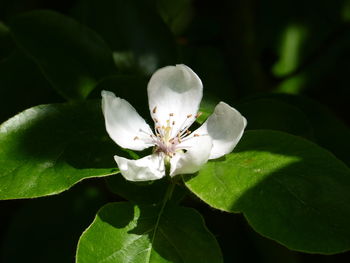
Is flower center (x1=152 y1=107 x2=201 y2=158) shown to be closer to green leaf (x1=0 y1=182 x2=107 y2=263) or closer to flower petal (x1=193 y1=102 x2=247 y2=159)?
flower petal (x1=193 y1=102 x2=247 y2=159)

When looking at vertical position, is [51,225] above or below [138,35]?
below

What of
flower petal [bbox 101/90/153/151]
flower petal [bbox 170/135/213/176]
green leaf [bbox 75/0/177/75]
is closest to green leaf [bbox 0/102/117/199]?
flower petal [bbox 101/90/153/151]

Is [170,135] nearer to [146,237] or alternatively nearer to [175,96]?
[175,96]

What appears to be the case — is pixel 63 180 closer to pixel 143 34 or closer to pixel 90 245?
pixel 90 245

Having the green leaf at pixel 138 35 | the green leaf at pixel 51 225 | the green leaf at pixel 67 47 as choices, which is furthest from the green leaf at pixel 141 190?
the green leaf at pixel 51 225

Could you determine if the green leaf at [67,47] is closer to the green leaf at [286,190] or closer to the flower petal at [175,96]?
the flower petal at [175,96]

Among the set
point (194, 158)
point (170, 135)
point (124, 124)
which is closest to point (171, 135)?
point (170, 135)

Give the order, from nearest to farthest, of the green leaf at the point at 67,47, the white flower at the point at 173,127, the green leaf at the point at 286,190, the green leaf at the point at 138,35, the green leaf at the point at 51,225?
the green leaf at the point at 286,190 < the white flower at the point at 173,127 < the green leaf at the point at 67,47 < the green leaf at the point at 138,35 < the green leaf at the point at 51,225
